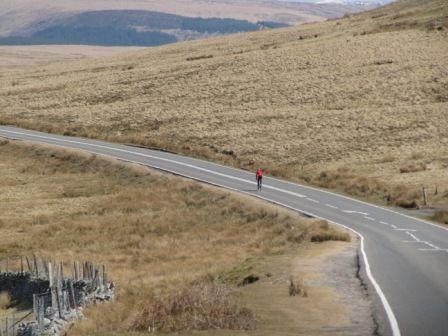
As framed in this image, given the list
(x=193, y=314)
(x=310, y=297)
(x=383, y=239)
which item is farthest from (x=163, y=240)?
(x=193, y=314)

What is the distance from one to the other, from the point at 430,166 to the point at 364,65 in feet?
130

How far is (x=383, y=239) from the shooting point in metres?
31.2

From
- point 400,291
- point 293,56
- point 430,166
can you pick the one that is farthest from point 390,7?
point 400,291

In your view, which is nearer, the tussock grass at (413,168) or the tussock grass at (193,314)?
the tussock grass at (193,314)

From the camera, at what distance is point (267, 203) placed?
138 ft

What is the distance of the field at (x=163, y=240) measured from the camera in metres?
18.2

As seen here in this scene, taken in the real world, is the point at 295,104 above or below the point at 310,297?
below

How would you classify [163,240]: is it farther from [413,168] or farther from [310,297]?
[413,168]

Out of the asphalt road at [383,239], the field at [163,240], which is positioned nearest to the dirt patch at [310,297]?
the field at [163,240]

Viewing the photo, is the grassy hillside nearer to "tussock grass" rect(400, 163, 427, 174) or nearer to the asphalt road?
"tussock grass" rect(400, 163, 427, 174)

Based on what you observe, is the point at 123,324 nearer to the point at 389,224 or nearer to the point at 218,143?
the point at 389,224

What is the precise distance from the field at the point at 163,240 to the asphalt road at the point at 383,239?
2.49ft

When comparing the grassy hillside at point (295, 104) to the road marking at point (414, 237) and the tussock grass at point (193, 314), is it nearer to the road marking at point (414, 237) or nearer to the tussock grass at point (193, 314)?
the road marking at point (414, 237)

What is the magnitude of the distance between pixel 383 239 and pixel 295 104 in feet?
161
